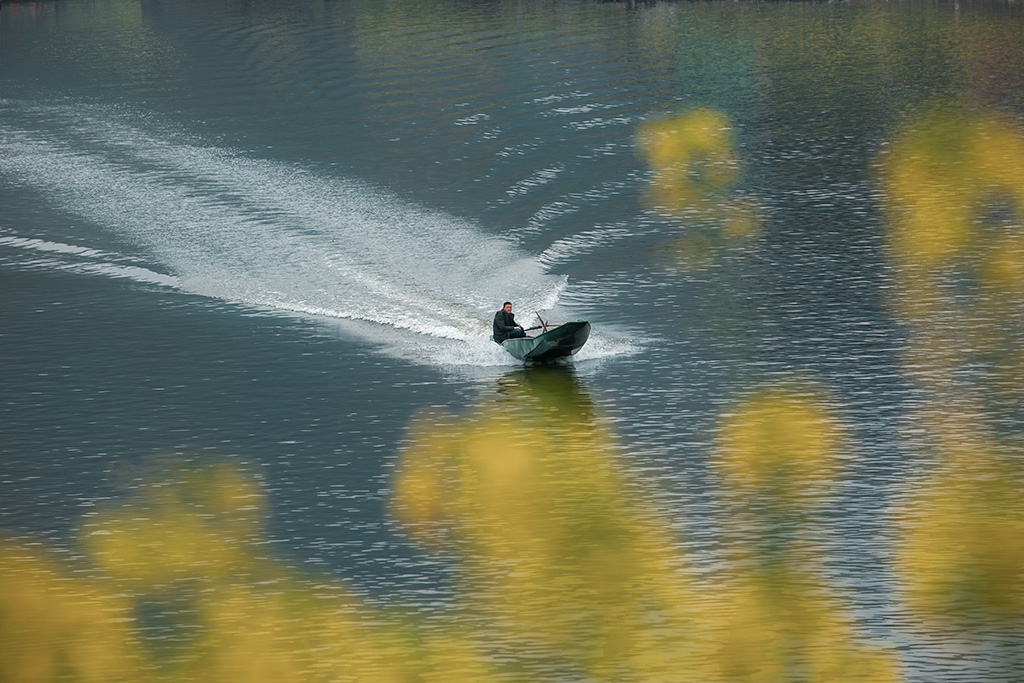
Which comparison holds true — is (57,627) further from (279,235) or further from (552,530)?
(279,235)

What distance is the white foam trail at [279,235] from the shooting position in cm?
5644

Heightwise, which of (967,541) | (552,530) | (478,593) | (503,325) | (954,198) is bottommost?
(967,541)

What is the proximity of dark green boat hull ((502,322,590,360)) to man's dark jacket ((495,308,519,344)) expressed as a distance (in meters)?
0.22

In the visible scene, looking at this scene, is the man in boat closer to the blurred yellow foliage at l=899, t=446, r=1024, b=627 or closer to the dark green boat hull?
the dark green boat hull

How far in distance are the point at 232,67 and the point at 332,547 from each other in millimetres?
75705

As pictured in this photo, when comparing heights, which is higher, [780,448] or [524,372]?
[524,372]

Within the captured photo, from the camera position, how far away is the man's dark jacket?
4947 centimetres

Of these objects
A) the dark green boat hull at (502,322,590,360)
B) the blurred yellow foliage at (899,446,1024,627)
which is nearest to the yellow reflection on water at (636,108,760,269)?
the dark green boat hull at (502,322,590,360)

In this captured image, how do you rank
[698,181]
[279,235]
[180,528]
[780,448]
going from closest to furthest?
[180,528] → [780,448] → [279,235] → [698,181]

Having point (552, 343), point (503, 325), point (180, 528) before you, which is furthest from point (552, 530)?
point (503, 325)

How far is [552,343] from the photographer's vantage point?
48719mm

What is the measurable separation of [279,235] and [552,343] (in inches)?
764

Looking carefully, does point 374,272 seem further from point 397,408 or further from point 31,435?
point 31,435

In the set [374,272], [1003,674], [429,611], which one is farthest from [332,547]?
[374,272]
